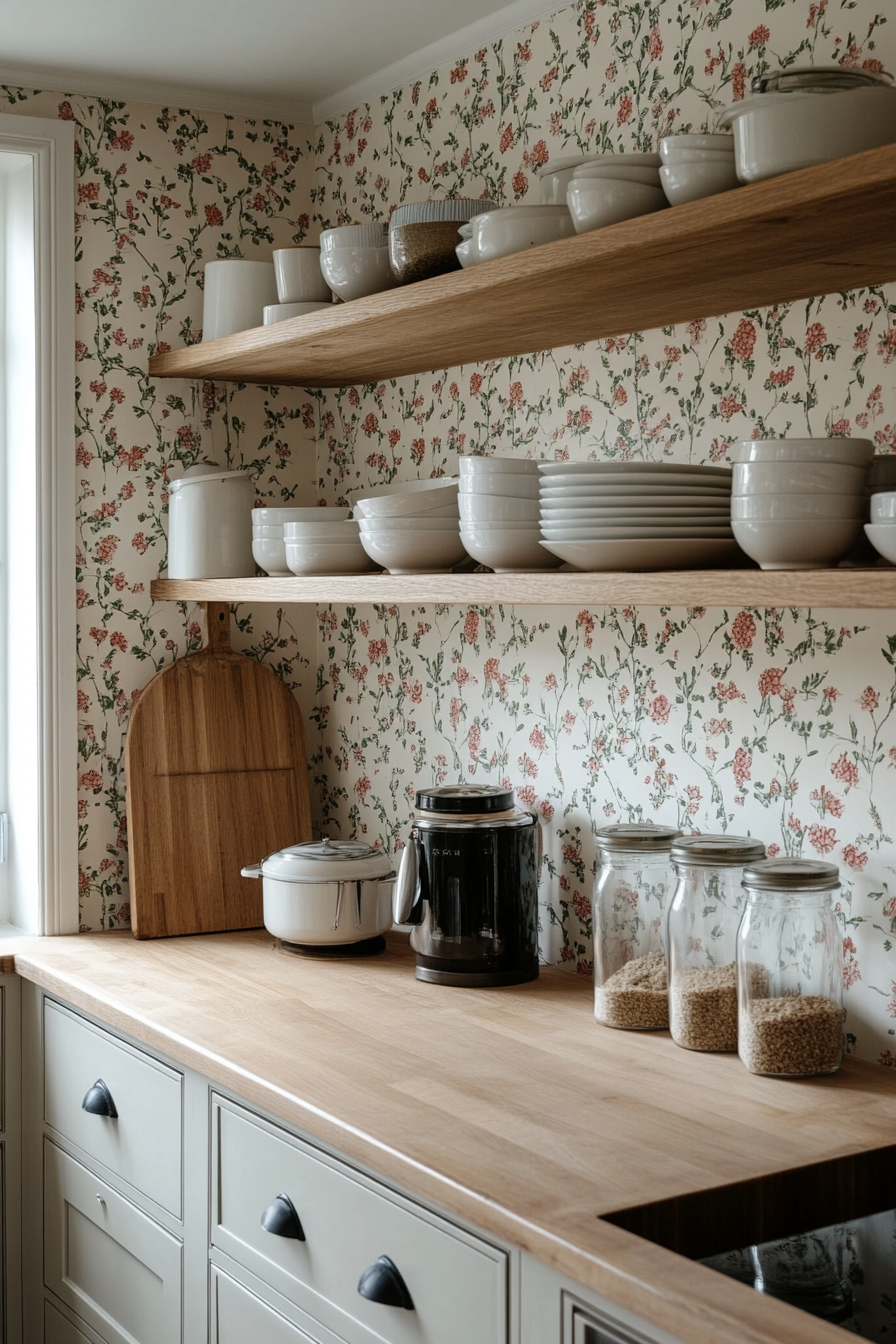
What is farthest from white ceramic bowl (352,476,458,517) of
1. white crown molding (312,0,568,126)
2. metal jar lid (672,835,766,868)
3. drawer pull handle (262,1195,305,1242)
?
drawer pull handle (262,1195,305,1242)

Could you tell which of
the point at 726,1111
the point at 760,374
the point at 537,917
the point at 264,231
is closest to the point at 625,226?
the point at 760,374

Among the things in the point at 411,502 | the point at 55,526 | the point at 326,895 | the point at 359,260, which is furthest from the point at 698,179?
the point at 55,526

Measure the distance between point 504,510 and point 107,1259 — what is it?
1403mm

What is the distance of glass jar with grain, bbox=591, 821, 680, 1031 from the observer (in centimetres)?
214

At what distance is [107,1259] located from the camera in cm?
239

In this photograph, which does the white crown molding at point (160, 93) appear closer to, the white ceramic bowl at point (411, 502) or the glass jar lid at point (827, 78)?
the white ceramic bowl at point (411, 502)

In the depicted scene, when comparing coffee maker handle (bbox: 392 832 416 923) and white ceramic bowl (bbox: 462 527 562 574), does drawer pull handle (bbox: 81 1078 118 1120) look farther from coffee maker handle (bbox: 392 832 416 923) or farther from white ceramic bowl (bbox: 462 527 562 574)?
white ceramic bowl (bbox: 462 527 562 574)

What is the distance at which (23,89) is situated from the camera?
2799 mm

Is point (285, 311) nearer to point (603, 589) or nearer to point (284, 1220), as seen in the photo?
point (603, 589)

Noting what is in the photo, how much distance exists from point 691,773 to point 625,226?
2.84 feet

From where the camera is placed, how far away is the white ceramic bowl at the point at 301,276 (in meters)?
2.59

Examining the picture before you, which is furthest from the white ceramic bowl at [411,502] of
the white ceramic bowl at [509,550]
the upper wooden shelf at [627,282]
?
the upper wooden shelf at [627,282]

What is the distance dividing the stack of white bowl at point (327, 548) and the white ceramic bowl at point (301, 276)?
0.43 metres

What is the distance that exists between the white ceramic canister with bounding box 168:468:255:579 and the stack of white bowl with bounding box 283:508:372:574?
37 cm
